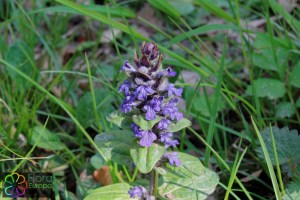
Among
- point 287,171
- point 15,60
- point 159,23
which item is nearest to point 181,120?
point 287,171

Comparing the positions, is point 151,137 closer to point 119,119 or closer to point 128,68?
point 119,119

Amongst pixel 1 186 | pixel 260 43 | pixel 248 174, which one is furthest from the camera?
pixel 260 43

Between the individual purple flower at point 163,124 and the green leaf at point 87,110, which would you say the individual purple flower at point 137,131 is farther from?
the green leaf at point 87,110

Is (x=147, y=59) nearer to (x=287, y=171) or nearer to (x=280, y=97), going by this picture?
Result: (x=287, y=171)

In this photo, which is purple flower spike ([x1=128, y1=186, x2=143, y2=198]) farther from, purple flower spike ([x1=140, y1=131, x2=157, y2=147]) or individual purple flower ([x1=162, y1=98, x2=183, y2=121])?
individual purple flower ([x1=162, y1=98, x2=183, y2=121])

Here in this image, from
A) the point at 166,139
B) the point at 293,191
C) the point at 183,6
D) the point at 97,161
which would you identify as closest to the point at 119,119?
the point at 166,139

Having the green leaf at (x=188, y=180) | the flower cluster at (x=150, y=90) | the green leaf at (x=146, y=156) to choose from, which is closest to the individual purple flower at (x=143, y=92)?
the flower cluster at (x=150, y=90)

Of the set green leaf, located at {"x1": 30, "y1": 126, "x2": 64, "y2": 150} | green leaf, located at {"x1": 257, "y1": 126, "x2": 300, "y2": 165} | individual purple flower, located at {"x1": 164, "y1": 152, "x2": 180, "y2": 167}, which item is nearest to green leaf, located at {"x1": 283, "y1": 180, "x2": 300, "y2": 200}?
green leaf, located at {"x1": 257, "y1": 126, "x2": 300, "y2": 165}
